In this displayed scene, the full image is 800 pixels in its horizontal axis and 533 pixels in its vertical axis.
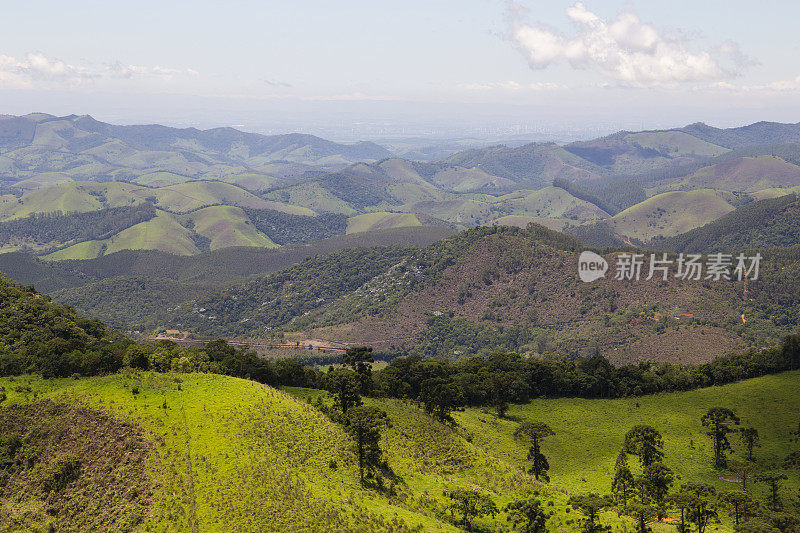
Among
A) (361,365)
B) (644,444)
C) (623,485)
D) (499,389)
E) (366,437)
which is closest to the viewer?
(366,437)

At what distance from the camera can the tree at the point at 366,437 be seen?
72.1 meters

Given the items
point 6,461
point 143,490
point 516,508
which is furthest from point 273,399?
point 516,508

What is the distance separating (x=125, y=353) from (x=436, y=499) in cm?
5533

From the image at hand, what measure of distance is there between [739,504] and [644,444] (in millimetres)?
13945

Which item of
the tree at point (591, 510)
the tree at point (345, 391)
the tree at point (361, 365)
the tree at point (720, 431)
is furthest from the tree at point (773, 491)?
the tree at point (361, 365)

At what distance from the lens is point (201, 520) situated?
183 feet

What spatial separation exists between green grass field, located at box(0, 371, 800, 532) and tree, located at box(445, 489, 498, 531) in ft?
5.50

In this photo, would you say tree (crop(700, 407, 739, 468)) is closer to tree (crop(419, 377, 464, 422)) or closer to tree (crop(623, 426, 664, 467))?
tree (crop(623, 426, 664, 467))

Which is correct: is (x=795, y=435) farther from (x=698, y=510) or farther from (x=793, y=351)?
(x=698, y=510)

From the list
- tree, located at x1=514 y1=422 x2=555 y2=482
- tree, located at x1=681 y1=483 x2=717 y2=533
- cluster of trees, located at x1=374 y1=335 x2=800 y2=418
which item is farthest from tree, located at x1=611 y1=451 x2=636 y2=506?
cluster of trees, located at x1=374 y1=335 x2=800 y2=418

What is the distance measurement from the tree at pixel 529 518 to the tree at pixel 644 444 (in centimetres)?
2911

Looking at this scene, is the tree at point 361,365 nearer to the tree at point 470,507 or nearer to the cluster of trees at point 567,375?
the cluster of trees at point 567,375

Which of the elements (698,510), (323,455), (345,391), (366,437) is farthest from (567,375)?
(323,455)

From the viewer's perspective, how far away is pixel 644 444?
86562 mm
